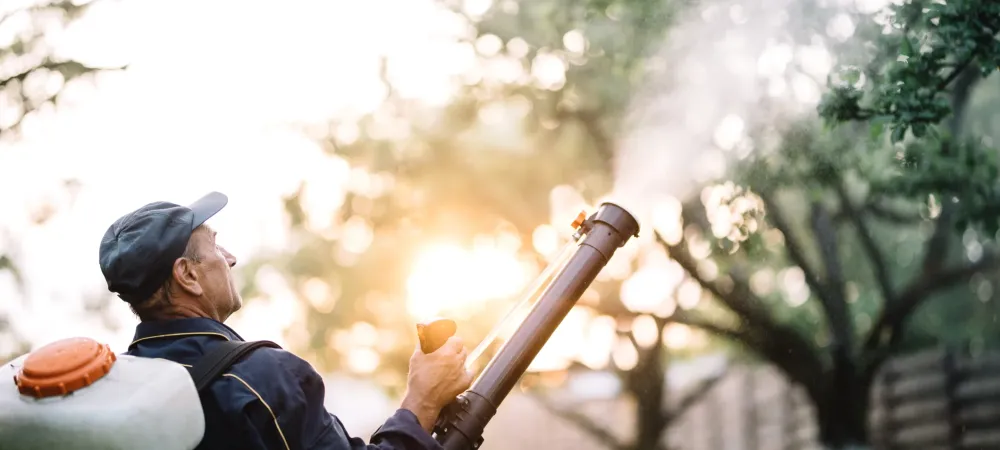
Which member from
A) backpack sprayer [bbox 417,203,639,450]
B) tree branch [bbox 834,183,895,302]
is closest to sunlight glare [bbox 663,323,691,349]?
tree branch [bbox 834,183,895,302]

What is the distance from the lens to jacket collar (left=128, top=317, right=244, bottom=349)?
206cm

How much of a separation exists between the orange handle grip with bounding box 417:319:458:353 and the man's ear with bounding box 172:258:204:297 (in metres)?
0.49

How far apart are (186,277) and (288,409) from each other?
42 cm

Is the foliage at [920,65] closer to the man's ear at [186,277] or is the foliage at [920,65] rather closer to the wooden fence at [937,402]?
the man's ear at [186,277]

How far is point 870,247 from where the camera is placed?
32.3 feet

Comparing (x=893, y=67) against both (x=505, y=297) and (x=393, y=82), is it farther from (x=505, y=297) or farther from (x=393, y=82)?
(x=505, y=297)

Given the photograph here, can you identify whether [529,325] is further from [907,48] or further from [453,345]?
[907,48]

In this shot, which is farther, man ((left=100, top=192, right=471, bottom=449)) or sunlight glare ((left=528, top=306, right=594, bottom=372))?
sunlight glare ((left=528, top=306, right=594, bottom=372))

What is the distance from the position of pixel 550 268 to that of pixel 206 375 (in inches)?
42.6

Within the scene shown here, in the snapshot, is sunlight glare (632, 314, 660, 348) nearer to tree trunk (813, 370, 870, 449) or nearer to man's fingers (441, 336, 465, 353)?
tree trunk (813, 370, 870, 449)

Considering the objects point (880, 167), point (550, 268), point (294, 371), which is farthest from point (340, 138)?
point (294, 371)

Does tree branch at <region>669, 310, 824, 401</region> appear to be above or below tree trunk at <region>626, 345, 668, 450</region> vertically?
above

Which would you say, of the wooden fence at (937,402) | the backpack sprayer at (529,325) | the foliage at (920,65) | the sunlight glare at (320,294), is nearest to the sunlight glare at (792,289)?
the wooden fence at (937,402)

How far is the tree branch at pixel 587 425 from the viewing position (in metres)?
11.2
